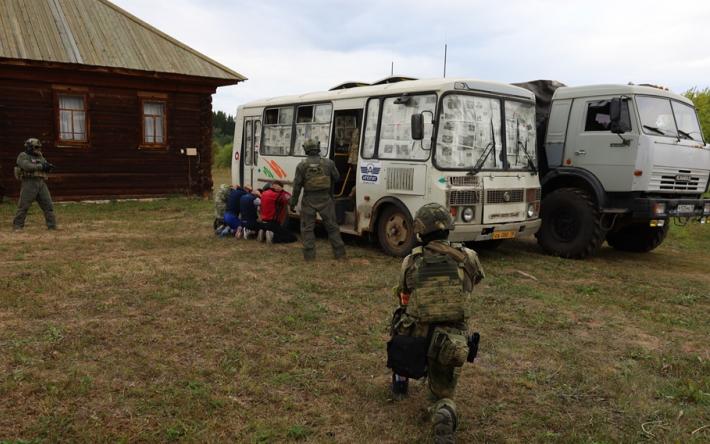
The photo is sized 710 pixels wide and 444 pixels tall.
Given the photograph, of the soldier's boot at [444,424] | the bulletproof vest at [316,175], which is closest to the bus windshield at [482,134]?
the bulletproof vest at [316,175]

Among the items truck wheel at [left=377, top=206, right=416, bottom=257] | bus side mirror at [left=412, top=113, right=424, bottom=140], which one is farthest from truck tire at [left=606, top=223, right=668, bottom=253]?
bus side mirror at [left=412, top=113, right=424, bottom=140]

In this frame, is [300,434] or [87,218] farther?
[87,218]

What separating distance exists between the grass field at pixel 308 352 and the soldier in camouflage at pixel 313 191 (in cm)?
48

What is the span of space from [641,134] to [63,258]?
8.79 meters

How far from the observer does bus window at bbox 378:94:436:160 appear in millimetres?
8109

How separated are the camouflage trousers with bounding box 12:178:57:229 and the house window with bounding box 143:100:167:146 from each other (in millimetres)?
6428

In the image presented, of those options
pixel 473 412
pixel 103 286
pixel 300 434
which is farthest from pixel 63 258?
pixel 473 412

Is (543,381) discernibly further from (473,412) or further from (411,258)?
(411,258)

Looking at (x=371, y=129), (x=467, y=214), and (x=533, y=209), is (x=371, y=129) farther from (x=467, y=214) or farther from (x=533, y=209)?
(x=533, y=209)

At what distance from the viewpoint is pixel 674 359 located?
4.81 metres

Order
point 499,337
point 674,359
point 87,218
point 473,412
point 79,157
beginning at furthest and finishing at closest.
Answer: point 79,157, point 87,218, point 499,337, point 674,359, point 473,412

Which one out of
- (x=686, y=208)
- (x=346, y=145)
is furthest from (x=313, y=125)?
(x=686, y=208)

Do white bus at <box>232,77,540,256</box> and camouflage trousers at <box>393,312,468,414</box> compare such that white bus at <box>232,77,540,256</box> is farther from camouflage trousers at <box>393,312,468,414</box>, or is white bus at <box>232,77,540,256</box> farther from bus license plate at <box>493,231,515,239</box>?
camouflage trousers at <box>393,312,468,414</box>

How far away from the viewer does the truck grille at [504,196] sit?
27.1ft
